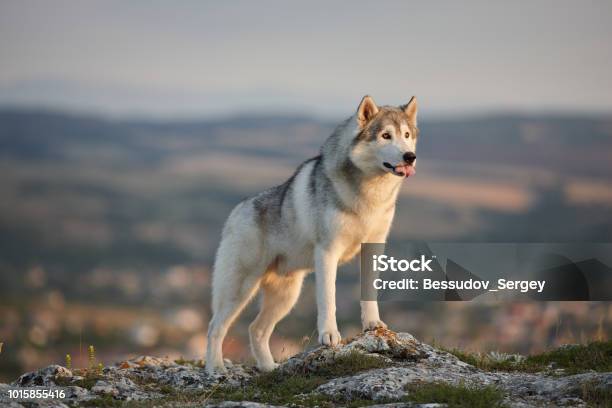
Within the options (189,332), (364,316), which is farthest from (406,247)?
(189,332)

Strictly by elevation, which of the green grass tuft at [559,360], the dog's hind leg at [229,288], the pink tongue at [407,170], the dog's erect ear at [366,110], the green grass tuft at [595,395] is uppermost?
the dog's erect ear at [366,110]

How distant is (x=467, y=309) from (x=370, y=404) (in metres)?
31.6

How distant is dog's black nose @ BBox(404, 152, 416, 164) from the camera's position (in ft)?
34.6

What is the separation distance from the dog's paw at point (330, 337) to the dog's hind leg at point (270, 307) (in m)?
1.88

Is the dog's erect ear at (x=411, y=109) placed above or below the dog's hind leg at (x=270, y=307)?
above

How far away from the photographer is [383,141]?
1082cm

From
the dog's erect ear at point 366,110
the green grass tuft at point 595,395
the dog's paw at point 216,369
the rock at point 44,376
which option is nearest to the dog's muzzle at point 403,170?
the dog's erect ear at point 366,110

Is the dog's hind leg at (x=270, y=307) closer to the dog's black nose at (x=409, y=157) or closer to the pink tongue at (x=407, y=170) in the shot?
the pink tongue at (x=407, y=170)

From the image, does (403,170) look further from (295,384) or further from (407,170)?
(295,384)

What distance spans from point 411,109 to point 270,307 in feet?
12.4

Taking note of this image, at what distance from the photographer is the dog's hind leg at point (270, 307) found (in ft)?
41.3

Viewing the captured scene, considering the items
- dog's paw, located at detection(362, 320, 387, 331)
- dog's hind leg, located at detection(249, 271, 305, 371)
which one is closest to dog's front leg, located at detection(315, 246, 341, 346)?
dog's paw, located at detection(362, 320, 387, 331)

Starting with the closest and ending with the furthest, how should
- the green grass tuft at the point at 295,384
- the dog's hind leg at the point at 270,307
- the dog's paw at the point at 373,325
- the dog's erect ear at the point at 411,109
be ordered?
the green grass tuft at the point at 295,384 → the dog's paw at the point at 373,325 → the dog's erect ear at the point at 411,109 → the dog's hind leg at the point at 270,307

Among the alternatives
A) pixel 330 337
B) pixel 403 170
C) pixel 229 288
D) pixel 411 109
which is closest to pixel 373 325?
pixel 330 337
